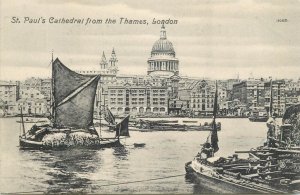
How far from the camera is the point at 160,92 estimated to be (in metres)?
3.13

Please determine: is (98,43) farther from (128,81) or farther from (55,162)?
(55,162)

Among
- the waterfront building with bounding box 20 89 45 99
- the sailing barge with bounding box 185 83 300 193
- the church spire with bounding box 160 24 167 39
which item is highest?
the church spire with bounding box 160 24 167 39

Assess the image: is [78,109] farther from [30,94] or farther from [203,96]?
[203,96]

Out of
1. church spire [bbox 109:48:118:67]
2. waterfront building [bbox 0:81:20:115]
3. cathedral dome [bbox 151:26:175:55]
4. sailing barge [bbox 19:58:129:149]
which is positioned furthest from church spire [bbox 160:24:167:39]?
waterfront building [bbox 0:81:20:115]

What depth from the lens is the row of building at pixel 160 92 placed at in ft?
9.71

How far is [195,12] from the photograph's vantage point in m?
2.95

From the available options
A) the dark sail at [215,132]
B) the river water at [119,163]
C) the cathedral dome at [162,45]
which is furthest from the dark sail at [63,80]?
the dark sail at [215,132]

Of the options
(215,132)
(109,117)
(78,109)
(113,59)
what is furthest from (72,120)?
(215,132)

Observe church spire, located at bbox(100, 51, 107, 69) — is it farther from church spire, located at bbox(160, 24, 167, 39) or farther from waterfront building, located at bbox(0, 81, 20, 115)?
waterfront building, located at bbox(0, 81, 20, 115)

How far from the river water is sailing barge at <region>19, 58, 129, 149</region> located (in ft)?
0.21

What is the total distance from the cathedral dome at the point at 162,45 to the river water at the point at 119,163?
447 mm

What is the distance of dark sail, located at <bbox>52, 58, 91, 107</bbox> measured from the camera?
2934 mm

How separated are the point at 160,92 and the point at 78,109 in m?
0.47

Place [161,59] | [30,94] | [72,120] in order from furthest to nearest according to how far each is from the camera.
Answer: [72,120]
[30,94]
[161,59]
